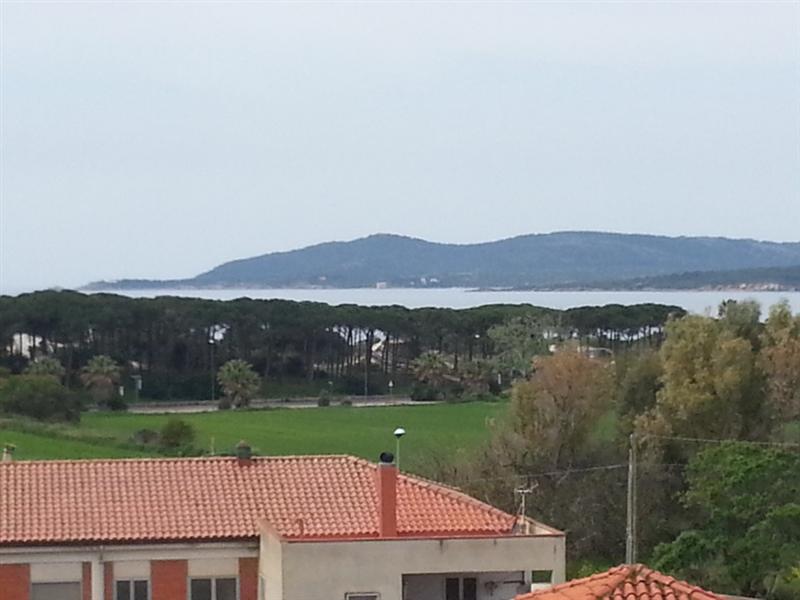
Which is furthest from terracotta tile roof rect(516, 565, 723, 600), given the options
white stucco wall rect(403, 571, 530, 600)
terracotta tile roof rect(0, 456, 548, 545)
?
terracotta tile roof rect(0, 456, 548, 545)

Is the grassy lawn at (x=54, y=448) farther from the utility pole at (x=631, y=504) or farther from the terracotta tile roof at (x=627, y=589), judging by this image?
the terracotta tile roof at (x=627, y=589)

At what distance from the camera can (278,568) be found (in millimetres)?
22906

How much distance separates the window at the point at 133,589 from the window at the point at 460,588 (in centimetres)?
451

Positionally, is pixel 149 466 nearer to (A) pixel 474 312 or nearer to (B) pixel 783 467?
(B) pixel 783 467

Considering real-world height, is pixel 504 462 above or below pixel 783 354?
below

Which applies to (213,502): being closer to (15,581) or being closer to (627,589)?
(15,581)

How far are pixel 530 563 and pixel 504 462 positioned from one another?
20.8 m

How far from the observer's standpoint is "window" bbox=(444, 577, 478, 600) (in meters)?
23.8

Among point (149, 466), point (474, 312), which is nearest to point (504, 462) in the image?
point (149, 466)

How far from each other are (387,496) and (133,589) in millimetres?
4067

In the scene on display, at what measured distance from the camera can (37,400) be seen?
67.7 meters

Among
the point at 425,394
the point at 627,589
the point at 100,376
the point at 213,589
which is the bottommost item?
the point at 425,394

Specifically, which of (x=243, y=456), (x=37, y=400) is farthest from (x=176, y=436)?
(x=243, y=456)

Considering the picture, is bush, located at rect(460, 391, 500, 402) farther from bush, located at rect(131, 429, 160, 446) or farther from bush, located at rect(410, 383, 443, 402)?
bush, located at rect(131, 429, 160, 446)
